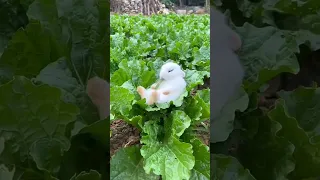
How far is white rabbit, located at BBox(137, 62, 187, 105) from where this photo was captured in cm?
88

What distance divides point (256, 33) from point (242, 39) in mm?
28

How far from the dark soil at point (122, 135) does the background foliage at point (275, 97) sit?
0.29 m

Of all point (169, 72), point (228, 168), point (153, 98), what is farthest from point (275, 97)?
point (153, 98)

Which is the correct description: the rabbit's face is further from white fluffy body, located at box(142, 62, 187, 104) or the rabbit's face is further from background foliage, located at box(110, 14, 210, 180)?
background foliage, located at box(110, 14, 210, 180)

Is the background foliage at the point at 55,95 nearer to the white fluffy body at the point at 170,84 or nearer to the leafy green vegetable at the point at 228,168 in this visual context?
the leafy green vegetable at the point at 228,168

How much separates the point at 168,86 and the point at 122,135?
197 mm

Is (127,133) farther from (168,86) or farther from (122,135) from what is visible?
(168,86)

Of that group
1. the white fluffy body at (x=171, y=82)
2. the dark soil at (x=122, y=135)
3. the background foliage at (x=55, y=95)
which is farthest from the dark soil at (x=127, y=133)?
the background foliage at (x=55, y=95)

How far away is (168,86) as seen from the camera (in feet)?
2.93

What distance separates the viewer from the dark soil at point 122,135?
864 millimetres

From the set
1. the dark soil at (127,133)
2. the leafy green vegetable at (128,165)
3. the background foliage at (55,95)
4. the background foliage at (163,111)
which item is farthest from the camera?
the background foliage at (163,111)

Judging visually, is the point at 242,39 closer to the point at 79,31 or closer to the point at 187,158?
the point at 79,31

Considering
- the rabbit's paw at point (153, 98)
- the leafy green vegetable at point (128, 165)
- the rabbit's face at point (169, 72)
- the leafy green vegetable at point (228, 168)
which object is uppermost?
the rabbit's face at point (169, 72)

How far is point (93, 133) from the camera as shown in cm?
57
